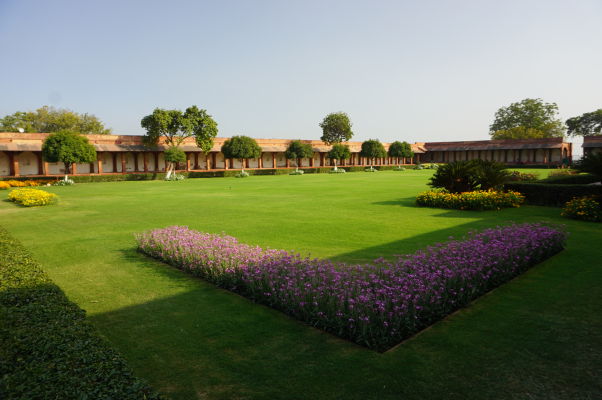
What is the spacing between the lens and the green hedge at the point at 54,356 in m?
2.37

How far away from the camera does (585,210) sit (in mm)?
10484

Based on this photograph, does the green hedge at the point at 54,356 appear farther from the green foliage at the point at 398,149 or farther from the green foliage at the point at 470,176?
the green foliage at the point at 398,149

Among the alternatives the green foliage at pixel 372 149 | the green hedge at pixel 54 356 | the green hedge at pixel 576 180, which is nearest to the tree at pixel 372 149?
the green foliage at pixel 372 149

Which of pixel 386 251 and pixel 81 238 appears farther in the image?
pixel 81 238

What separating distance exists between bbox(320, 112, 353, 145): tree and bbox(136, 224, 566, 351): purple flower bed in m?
55.2

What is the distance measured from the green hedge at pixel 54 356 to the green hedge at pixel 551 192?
518 inches

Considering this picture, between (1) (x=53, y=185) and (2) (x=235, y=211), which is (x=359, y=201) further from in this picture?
(1) (x=53, y=185)

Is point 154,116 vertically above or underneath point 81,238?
above

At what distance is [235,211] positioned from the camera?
1331 cm

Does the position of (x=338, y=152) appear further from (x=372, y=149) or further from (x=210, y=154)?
(x=210, y=154)

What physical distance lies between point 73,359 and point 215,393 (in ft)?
3.35

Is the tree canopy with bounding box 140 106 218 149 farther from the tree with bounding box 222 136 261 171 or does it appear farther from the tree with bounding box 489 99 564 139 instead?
the tree with bounding box 489 99 564 139

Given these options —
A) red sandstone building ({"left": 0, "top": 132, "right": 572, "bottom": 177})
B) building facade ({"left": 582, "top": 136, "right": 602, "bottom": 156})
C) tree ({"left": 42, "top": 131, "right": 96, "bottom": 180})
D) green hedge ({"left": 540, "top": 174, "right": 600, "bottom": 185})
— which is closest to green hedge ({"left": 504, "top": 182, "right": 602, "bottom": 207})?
green hedge ({"left": 540, "top": 174, "right": 600, "bottom": 185})

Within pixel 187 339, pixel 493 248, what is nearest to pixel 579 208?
pixel 493 248
